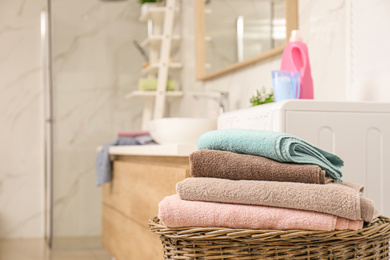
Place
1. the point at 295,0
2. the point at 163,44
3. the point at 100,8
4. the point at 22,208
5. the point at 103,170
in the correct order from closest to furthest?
1. the point at 295,0
2. the point at 103,170
3. the point at 163,44
4. the point at 100,8
5. the point at 22,208

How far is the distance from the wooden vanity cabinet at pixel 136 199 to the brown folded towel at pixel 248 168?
665 mm

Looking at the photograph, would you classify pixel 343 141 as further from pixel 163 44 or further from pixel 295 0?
pixel 163 44

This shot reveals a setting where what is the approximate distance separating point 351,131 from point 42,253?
9.13 feet

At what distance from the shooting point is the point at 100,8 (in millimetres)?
3723

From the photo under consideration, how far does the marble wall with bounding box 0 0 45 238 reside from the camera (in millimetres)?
4207

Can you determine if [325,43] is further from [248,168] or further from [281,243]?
[281,243]

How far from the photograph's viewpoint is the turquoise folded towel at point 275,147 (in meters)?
0.95

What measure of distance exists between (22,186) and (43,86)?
0.81 metres

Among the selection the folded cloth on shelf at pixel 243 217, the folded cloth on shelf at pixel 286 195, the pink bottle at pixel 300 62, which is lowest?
the folded cloth on shelf at pixel 243 217

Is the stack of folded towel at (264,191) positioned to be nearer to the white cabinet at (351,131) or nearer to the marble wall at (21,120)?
the white cabinet at (351,131)

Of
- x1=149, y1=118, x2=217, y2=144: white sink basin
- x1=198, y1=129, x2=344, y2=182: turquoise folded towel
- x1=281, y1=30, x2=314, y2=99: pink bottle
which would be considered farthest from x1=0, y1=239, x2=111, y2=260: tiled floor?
x1=198, y1=129, x2=344, y2=182: turquoise folded towel

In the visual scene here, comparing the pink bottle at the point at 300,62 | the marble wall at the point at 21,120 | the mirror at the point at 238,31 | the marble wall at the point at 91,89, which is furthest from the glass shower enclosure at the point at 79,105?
the pink bottle at the point at 300,62

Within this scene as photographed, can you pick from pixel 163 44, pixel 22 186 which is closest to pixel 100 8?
pixel 163 44

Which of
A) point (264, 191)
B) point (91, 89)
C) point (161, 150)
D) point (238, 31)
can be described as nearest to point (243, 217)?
point (264, 191)
